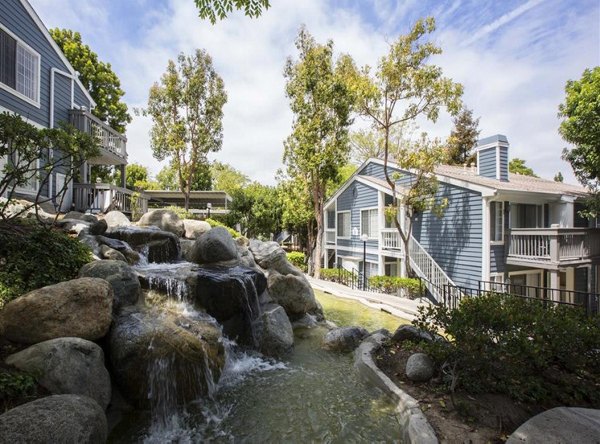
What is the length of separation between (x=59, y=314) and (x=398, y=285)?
11400mm

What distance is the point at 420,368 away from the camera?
4551 millimetres

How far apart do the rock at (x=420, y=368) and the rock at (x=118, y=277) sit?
196 inches

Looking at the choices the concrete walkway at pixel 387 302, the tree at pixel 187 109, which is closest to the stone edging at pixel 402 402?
the concrete walkway at pixel 387 302

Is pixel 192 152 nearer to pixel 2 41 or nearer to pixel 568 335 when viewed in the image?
pixel 2 41

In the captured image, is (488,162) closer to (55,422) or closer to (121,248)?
(121,248)

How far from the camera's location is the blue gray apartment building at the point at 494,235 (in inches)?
434

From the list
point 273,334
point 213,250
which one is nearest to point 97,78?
point 213,250

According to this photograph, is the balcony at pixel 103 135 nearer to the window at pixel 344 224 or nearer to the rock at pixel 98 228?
the rock at pixel 98 228

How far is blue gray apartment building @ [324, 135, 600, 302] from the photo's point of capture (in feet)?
36.2

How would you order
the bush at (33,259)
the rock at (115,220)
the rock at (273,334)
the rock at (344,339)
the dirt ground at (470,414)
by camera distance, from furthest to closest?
the rock at (115,220), the rock at (344,339), the rock at (273,334), the bush at (33,259), the dirt ground at (470,414)

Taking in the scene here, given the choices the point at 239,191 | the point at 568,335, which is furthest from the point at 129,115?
the point at 568,335

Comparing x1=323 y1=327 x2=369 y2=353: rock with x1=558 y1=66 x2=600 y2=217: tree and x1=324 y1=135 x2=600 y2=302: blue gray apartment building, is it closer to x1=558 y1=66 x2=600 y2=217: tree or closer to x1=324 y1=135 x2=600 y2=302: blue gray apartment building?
x1=324 y1=135 x2=600 y2=302: blue gray apartment building


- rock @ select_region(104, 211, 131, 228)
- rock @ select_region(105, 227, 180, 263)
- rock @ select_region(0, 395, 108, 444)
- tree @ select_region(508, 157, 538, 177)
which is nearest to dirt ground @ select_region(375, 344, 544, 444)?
rock @ select_region(0, 395, 108, 444)

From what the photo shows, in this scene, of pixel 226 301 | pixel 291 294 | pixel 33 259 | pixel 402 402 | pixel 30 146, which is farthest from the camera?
pixel 291 294
